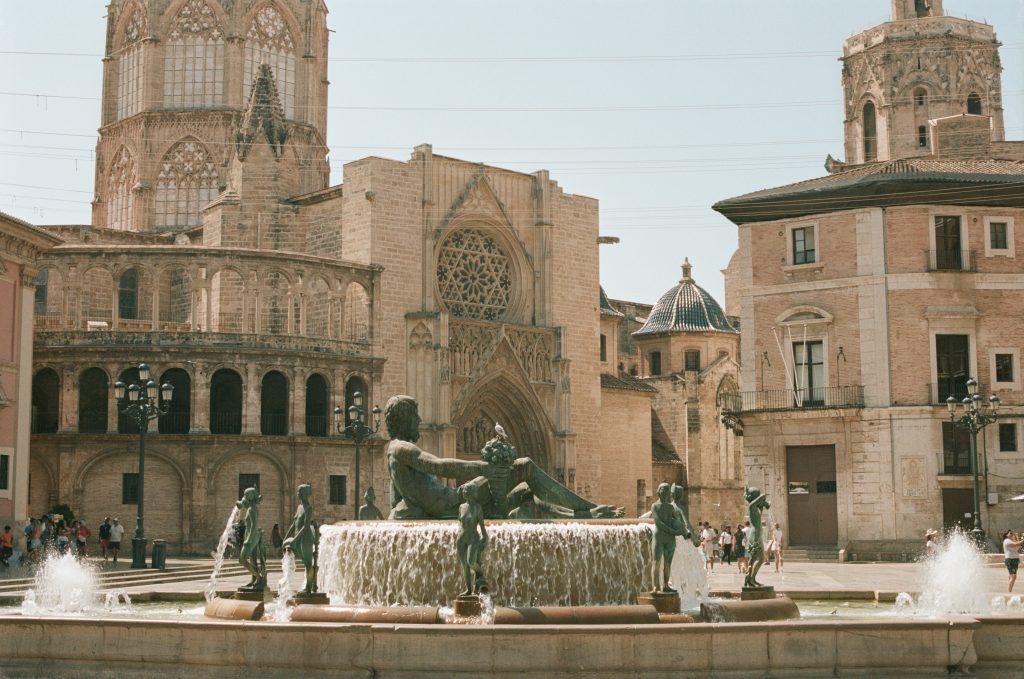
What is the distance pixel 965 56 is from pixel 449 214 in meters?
25.1

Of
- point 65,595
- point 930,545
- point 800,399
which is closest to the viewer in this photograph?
point 65,595

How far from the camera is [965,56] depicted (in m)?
61.0

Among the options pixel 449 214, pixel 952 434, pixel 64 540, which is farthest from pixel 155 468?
pixel 952 434

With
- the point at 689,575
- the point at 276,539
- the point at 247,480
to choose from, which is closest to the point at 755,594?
the point at 689,575

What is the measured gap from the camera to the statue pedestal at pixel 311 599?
51.6 ft

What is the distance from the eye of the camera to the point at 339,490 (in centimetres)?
4553

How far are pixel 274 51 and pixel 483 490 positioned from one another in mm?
53816

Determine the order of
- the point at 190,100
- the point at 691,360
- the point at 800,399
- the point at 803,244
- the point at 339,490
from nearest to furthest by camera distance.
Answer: the point at 800,399
the point at 803,244
the point at 339,490
the point at 190,100
the point at 691,360

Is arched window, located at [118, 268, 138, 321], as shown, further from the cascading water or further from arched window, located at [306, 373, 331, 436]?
the cascading water

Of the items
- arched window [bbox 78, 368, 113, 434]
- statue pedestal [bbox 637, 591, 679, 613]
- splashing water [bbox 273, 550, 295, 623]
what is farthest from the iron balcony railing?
statue pedestal [bbox 637, 591, 679, 613]

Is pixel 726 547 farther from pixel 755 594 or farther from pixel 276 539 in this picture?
pixel 755 594

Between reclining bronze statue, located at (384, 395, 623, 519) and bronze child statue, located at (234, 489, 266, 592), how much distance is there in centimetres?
158

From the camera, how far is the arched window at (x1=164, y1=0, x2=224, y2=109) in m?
64.7

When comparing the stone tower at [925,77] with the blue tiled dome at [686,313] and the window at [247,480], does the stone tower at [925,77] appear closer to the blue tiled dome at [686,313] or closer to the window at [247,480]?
the blue tiled dome at [686,313]
